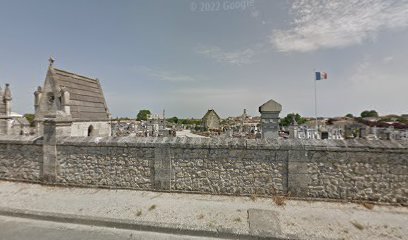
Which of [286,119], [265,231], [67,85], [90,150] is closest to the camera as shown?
[265,231]

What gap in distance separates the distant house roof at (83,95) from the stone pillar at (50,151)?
276 inches

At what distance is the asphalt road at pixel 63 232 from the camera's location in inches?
151

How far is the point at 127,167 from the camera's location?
6012 millimetres

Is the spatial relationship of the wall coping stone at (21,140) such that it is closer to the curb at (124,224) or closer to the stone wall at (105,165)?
the stone wall at (105,165)

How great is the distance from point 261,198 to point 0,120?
13238 mm

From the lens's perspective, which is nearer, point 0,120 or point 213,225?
point 213,225

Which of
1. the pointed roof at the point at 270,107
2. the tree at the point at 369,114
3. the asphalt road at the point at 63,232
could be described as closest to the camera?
the asphalt road at the point at 63,232

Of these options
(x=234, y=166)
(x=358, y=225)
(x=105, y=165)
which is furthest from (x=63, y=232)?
(x=358, y=225)

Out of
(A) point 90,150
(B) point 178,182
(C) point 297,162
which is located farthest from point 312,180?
(A) point 90,150

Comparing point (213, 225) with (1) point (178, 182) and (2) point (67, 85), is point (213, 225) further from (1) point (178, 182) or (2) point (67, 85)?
(2) point (67, 85)

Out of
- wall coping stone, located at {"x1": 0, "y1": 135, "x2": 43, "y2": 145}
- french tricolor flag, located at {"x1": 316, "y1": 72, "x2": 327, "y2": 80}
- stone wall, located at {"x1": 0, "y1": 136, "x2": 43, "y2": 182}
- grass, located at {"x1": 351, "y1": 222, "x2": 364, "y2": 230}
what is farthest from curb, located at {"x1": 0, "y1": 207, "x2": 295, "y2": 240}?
french tricolor flag, located at {"x1": 316, "y1": 72, "x2": 327, "y2": 80}

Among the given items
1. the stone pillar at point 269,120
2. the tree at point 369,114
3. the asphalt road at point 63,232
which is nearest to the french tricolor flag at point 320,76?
the stone pillar at point 269,120

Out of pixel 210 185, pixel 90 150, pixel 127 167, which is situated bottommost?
pixel 210 185

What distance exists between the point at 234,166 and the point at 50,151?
5848 millimetres
